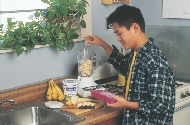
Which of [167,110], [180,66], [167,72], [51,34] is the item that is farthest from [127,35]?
[180,66]

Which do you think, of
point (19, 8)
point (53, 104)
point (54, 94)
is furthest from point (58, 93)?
point (19, 8)

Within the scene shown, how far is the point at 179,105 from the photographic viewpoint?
253cm

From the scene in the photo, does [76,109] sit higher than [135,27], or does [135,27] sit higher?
[135,27]

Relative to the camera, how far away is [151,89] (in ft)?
6.27

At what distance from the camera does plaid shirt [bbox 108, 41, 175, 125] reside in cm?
190

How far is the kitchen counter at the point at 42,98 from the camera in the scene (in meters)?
2.03

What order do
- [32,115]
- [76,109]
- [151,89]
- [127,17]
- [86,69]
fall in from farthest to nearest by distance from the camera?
1. [86,69]
2. [32,115]
3. [76,109]
4. [127,17]
5. [151,89]

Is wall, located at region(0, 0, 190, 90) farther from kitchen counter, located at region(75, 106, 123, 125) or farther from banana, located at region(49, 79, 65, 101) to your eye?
kitchen counter, located at region(75, 106, 123, 125)

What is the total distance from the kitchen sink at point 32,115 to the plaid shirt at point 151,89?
1.27 feet

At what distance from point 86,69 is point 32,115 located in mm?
501

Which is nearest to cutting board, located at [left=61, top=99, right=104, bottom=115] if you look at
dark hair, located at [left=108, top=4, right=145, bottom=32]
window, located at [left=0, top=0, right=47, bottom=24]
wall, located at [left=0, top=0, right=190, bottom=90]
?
wall, located at [left=0, top=0, right=190, bottom=90]

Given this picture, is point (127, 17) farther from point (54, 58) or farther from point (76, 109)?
point (54, 58)

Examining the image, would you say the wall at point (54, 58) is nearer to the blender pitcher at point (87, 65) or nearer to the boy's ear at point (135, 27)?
the blender pitcher at point (87, 65)

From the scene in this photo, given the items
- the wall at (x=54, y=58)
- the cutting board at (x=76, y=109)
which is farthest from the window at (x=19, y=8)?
the cutting board at (x=76, y=109)
